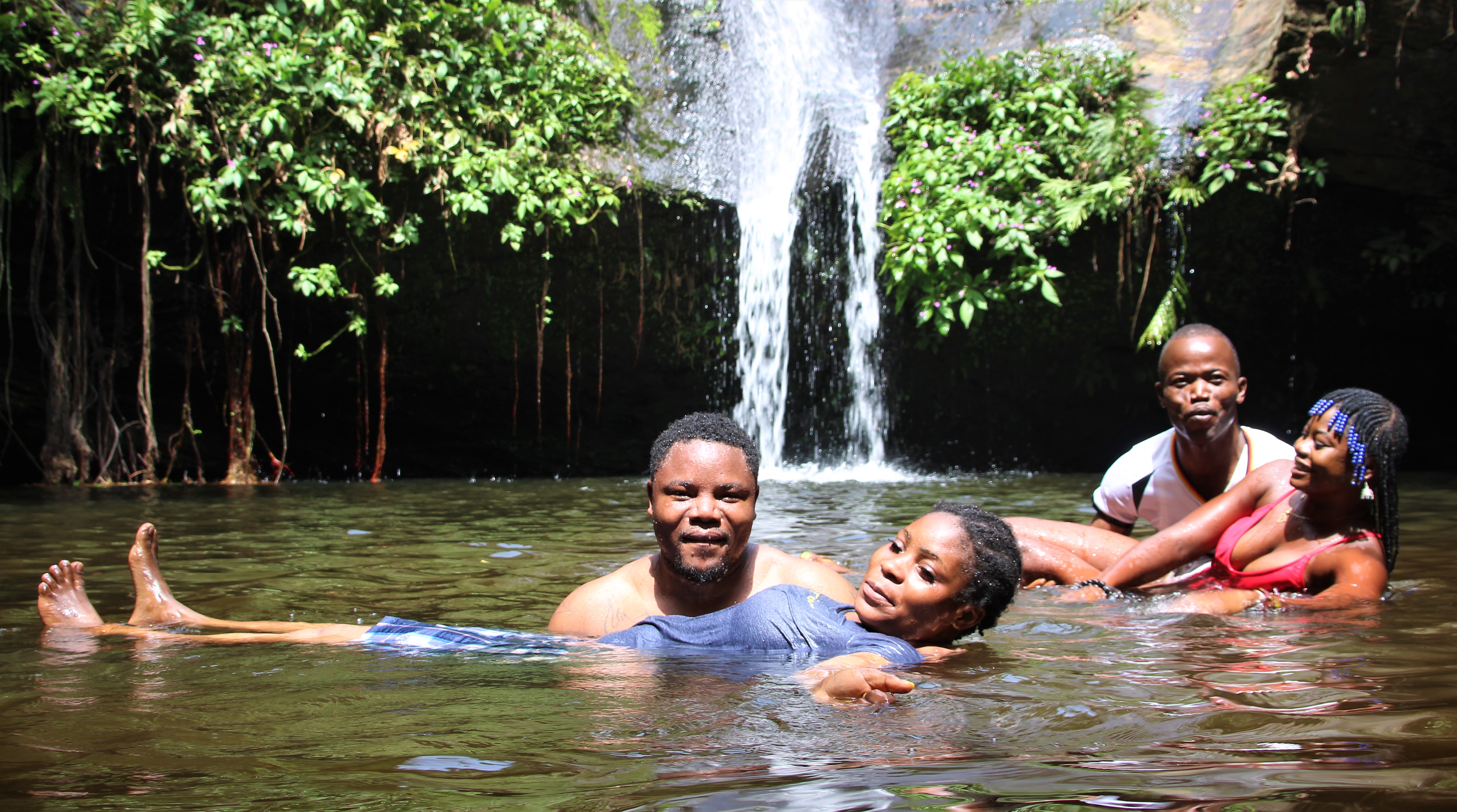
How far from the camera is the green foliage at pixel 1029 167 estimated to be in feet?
33.2

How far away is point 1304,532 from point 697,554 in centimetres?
261

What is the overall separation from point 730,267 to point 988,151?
2817mm

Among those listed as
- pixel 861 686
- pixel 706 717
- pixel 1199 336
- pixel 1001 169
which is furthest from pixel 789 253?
pixel 706 717

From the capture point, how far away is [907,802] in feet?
5.72

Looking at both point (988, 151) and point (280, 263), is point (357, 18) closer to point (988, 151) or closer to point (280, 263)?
point (280, 263)

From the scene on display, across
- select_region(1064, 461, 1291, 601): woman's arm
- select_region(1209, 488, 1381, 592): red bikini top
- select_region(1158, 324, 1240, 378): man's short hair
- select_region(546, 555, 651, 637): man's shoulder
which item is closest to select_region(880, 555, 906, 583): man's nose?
select_region(546, 555, 651, 637): man's shoulder

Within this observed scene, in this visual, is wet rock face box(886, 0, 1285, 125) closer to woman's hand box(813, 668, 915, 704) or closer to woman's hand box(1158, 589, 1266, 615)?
woman's hand box(1158, 589, 1266, 615)

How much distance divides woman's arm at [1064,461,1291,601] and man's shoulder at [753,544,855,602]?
139cm

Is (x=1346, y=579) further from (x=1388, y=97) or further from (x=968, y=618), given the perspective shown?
(x=1388, y=97)

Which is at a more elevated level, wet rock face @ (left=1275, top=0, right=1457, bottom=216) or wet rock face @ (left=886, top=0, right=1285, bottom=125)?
wet rock face @ (left=886, top=0, right=1285, bottom=125)

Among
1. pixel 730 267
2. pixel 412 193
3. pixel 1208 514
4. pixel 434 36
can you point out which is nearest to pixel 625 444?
pixel 730 267

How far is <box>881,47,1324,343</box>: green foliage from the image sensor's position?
10125 mm

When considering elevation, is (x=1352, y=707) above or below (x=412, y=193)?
below

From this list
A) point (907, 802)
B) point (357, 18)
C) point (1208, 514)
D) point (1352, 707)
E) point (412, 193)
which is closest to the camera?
point (907, 802)
